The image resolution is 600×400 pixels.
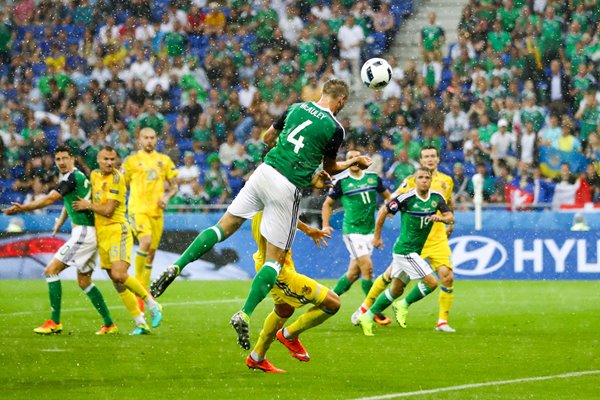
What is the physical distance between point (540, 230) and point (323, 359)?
34.4 ft

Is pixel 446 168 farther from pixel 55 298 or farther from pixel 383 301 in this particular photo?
pixel 55 298

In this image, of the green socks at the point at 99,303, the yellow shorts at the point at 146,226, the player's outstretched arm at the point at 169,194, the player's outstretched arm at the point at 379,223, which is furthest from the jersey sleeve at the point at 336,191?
the green socks at the point at 99,303

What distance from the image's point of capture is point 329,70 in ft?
80.9

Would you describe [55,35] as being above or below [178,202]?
above

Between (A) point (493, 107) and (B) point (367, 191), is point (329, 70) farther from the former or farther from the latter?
(B) point (367, 191)

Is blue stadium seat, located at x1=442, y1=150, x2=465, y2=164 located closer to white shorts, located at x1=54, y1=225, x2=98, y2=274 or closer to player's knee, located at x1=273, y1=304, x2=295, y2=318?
white shorts, located at x1=54, y1=225, x2=98, y2=274

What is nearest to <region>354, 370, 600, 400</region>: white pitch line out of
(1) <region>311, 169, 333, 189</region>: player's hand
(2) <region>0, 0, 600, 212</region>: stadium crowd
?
(1) <region>311, 169, 333, 189</region>: player's hand

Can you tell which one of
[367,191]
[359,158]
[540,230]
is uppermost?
[359,158]

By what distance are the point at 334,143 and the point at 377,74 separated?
148 cm

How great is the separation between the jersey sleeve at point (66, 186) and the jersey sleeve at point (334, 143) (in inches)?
164

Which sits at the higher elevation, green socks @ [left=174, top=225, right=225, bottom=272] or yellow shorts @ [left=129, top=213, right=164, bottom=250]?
green socks @ [left=174, top=225, right=225, bottom=272]

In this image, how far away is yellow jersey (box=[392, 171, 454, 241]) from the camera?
13.2 metres

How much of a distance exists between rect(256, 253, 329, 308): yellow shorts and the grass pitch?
1.97 ft

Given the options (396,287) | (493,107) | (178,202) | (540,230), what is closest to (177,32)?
(178,202)
